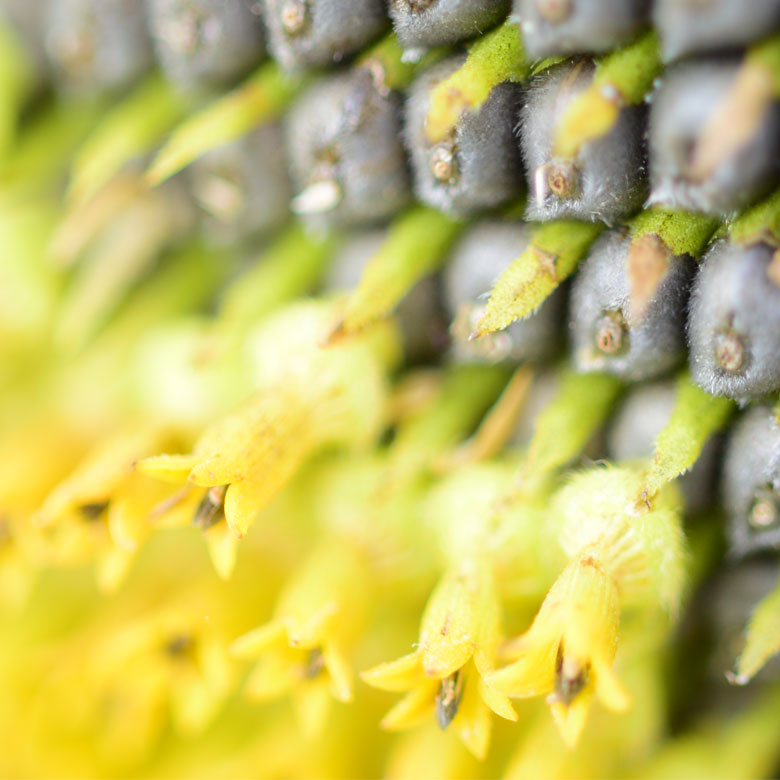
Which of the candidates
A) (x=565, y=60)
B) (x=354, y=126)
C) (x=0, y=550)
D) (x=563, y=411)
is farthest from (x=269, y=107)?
(x=0, y=550)

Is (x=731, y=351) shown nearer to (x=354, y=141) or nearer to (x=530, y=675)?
(x=530, y=675)

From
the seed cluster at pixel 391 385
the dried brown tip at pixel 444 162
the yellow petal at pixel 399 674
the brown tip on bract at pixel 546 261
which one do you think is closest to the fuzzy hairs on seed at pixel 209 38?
the seed cluster at pixel 391 385

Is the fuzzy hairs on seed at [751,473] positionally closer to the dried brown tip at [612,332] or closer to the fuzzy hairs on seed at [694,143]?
the dried brown tip at [612,332]

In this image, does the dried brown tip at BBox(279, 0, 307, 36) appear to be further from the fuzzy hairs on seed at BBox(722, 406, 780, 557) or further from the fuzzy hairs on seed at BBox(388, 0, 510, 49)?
the fuzzy hairs on seed at BBox(722, 406, 780, 557)

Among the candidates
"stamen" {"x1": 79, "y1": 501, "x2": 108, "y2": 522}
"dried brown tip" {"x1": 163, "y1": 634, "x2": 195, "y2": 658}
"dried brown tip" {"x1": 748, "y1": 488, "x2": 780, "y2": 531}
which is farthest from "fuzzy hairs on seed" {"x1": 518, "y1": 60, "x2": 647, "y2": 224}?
"dried brown tip" {"x1": 163, "y1": 634, "x2": 195, "y2": 658}

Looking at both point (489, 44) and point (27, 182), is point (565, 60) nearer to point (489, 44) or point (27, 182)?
point (489, 44)

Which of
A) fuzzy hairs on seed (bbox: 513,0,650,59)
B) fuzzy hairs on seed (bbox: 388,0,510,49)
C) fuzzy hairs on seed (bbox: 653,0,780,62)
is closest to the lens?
fuzzy hairs on seed (bbox: 653,0,780,62)
